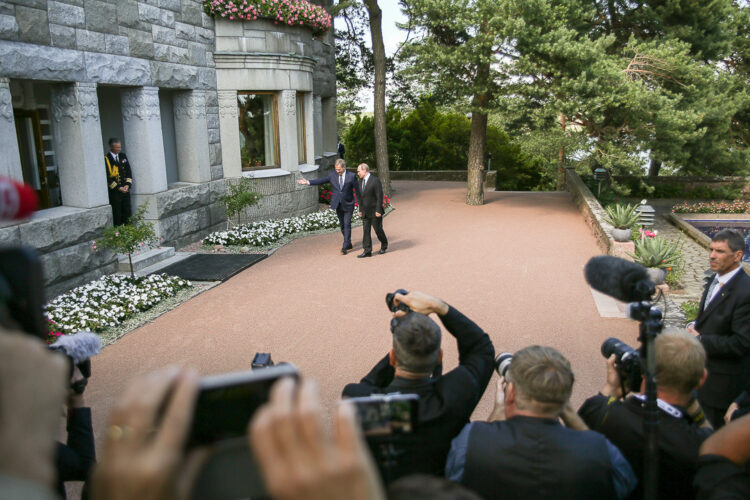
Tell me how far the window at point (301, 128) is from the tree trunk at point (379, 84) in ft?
8.84

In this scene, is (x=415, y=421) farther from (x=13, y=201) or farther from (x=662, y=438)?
(x=662, y=438)

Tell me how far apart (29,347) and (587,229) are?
44.0 ft

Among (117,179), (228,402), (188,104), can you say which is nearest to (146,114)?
(117,179)

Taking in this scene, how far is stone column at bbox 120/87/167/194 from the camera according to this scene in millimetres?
9953

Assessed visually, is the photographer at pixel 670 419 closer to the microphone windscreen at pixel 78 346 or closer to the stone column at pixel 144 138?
the microphone windscreen at pixel 78 346

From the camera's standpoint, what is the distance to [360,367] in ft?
20.1

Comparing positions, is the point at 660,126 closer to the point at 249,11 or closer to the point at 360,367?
the point at 249,11

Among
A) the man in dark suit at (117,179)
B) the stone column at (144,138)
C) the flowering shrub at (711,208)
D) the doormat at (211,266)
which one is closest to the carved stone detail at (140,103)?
the stone column at (144,138)

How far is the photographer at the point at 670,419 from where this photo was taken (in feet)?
7.86

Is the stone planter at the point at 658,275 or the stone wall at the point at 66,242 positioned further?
the stone planter at the point at 658,275

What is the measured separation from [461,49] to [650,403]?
12.5m

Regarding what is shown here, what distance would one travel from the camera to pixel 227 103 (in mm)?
12352

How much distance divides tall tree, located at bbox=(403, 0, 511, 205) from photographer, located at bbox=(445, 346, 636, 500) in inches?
457

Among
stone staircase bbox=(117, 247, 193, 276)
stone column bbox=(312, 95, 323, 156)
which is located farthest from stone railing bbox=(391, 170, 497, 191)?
stone staircase bbox=(117, 247, 193, 276)
